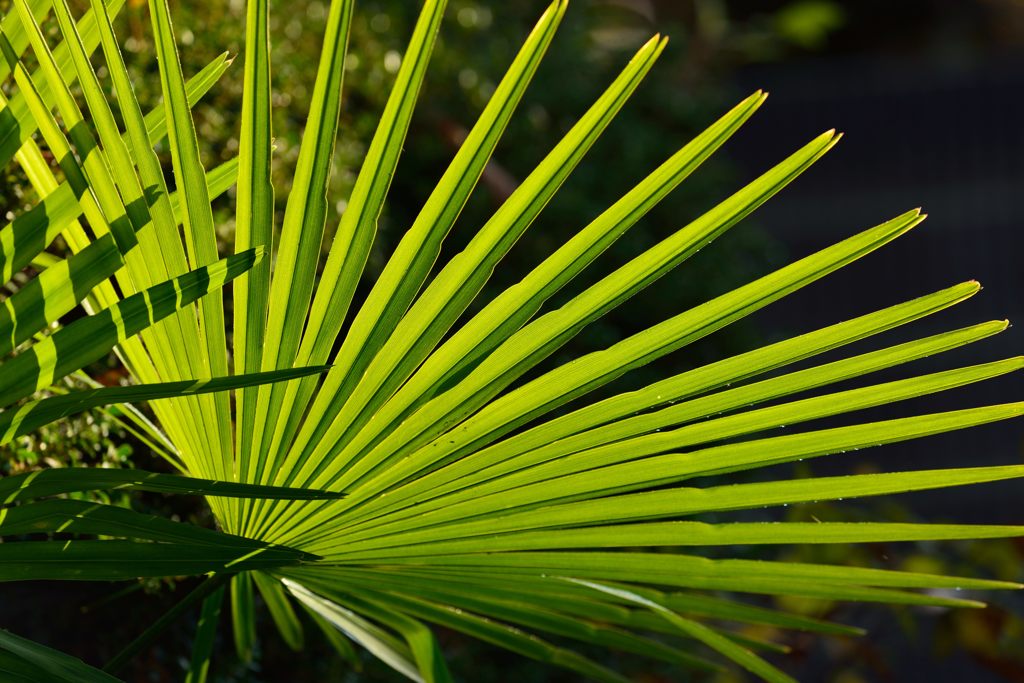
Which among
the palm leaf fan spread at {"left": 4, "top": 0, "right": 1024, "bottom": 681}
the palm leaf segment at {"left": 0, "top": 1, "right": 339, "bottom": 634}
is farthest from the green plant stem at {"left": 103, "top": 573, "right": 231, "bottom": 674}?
the palm leaf segment at {"left": 0, "top": 1, "right": 339, "bottom": 634}

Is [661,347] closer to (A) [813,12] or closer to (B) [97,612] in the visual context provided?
(B) [97,612]

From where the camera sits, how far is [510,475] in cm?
124

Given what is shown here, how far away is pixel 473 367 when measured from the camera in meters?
1.24

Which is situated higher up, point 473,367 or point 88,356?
point 473,367

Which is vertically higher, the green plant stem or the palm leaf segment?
the palm leaf segment

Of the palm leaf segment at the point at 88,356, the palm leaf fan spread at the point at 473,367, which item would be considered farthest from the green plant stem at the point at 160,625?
the palm leaf segment at the point at 88,356

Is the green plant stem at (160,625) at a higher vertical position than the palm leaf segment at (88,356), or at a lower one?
lower

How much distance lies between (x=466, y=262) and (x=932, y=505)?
542 cm

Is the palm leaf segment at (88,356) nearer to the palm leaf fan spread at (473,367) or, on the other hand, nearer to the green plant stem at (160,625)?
the palm leaf fan spread at (473,367)

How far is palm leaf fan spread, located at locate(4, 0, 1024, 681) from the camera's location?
1.18 metres

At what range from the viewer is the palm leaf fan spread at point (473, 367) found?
1182 millimetres

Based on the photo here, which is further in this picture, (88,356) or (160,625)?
→ (160,625)

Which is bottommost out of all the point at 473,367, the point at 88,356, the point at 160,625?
the point at 160,625

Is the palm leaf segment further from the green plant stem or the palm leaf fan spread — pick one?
the green plant stem
